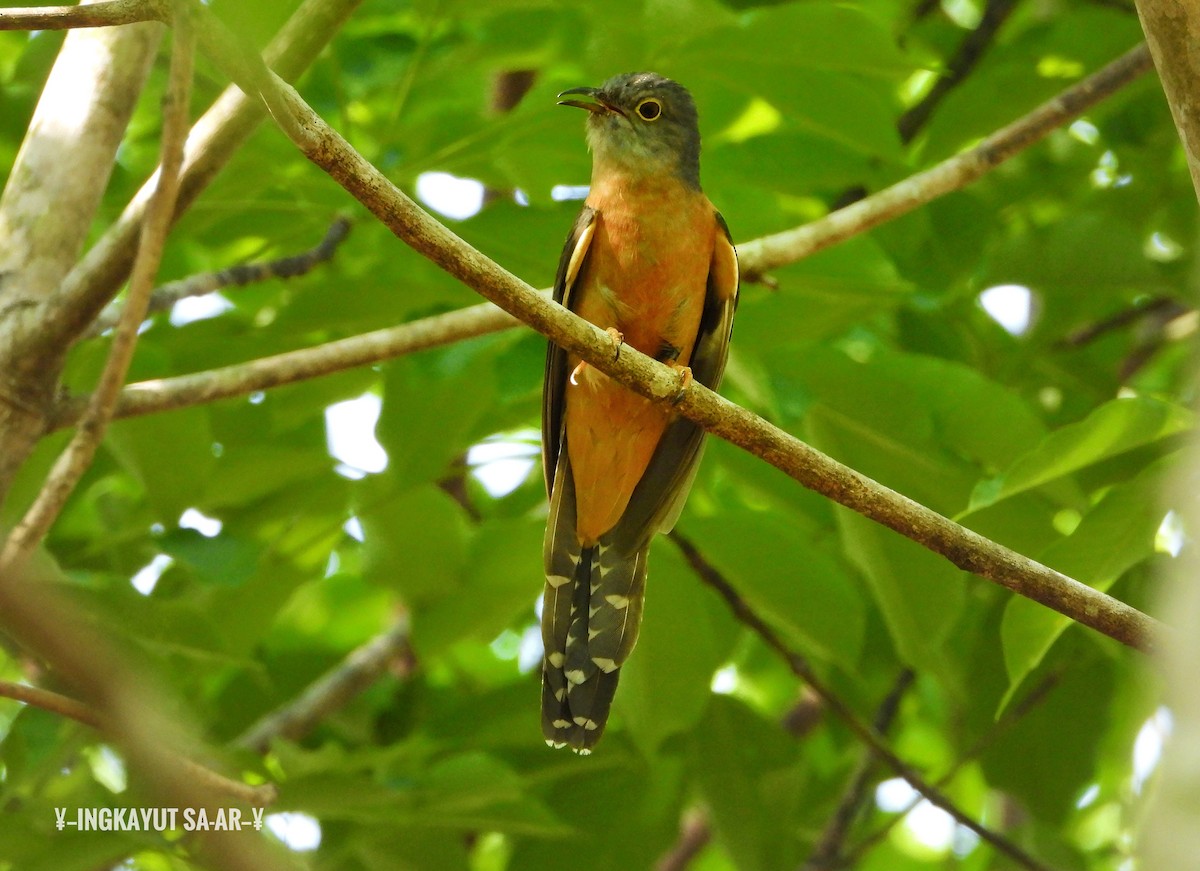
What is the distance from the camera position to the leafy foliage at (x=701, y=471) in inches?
167

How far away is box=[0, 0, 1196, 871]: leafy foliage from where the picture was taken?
4242 mm

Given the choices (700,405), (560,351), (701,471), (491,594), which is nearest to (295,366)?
(560,351)

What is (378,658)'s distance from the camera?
5.86 m

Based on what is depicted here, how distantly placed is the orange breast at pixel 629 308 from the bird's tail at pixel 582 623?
110 millimetres

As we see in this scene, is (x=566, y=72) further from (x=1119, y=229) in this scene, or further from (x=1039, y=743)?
(x=1039, y=743)

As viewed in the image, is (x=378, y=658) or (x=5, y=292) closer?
(x=5, y=292)

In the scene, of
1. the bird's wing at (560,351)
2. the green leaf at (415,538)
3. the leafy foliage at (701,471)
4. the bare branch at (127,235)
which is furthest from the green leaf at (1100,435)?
the bare branch at (127,235)

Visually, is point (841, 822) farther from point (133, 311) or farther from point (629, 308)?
point (133, 311)

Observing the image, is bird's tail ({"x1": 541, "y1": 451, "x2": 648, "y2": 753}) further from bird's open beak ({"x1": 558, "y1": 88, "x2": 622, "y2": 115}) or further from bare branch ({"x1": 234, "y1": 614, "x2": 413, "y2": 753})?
bird's open beak ({"x1": 558, "y1": 88, "x2": 622, "y2": 115})

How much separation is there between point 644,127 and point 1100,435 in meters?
2.52

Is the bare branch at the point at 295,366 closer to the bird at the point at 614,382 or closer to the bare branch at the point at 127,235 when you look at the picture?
the bare branch at the point at 127,235

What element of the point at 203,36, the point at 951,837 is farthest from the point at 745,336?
the point at 951,837

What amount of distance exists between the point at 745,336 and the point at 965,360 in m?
1.42

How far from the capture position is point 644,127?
5215 mm
